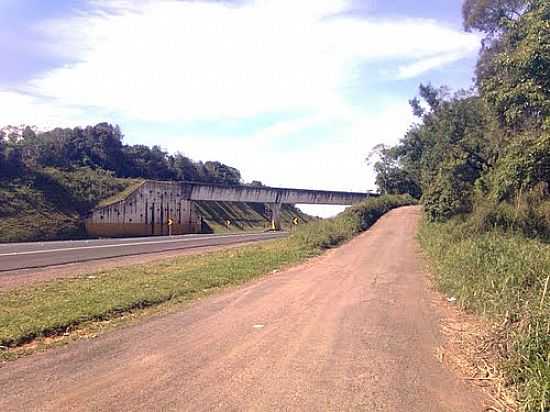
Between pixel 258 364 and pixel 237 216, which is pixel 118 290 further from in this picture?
pixel 237 216

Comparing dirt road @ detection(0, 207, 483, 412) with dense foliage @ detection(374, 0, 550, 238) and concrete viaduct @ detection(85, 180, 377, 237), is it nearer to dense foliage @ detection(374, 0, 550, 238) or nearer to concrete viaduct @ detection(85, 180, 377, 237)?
dense foliage @ detection(374, 0, 550, 238)

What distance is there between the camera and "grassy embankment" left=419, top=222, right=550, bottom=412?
18.4 ft

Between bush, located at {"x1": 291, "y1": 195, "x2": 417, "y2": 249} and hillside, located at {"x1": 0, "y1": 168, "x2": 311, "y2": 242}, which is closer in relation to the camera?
bush, located at {"x1": 291, "y1": 195, "x2": 417, "y2": 249}

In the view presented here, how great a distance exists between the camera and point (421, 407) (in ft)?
17.8

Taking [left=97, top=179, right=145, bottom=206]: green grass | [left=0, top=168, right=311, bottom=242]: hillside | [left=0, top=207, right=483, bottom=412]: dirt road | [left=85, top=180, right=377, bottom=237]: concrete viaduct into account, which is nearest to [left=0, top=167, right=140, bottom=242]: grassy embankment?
[left=0, top=168, right=311, bottom=242]: hillside

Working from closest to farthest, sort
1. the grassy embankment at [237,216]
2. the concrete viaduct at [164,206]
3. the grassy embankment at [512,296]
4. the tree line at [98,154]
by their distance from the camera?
the grassy embankment at [512,296] → the concrete viaduct at [164,206] → the tree line at [98,154] → the grassy embankment at [237,216]

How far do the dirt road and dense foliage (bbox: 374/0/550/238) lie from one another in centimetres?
846

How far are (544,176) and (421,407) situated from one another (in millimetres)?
13643

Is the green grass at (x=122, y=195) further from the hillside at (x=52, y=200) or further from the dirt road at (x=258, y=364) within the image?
the dirt road at (x=258, y=364)

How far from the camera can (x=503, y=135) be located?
73.5 feet

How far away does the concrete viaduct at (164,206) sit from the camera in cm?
4503

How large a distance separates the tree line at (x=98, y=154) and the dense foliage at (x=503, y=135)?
113ft

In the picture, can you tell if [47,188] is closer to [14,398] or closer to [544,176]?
[544,176]

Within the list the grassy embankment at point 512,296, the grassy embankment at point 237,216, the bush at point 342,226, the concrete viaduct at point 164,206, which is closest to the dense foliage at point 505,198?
the grassy embankment at point 512,296
